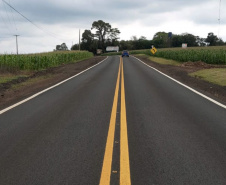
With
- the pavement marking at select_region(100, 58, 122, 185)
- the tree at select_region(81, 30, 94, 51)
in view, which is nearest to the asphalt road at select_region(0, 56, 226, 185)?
the pavement marking at select_region(100, 58, 122, 185)

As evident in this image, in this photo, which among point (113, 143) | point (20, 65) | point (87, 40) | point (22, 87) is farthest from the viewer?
point (87, 40)

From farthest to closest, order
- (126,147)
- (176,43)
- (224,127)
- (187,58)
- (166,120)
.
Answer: (176,43)
(187,58)
(166,120)
(224,127)
(126,147)

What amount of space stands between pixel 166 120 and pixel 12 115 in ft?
13.4

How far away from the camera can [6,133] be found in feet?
18.9

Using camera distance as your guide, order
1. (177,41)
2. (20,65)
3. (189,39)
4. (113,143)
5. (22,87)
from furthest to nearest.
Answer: (177,41) < (189,39) < (20,65) < (22,87) < (113,143)

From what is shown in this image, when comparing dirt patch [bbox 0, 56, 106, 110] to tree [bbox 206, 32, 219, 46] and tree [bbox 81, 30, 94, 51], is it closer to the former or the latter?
tree [bbox 81, 30, 94, 51]

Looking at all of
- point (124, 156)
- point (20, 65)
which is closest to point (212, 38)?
point (20, 65)

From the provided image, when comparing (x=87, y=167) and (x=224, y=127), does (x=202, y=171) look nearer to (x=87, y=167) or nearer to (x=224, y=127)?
(x=87, y=167)

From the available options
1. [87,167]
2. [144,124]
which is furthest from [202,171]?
[144,124]

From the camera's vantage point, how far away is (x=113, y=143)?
5.04m

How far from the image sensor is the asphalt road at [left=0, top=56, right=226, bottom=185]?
374 cm

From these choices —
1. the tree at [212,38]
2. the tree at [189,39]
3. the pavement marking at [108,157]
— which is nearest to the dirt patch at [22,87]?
the pavement marking at [108,157]

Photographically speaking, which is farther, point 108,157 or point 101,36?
point 101,36

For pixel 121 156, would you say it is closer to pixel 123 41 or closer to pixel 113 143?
pixel 113 143
